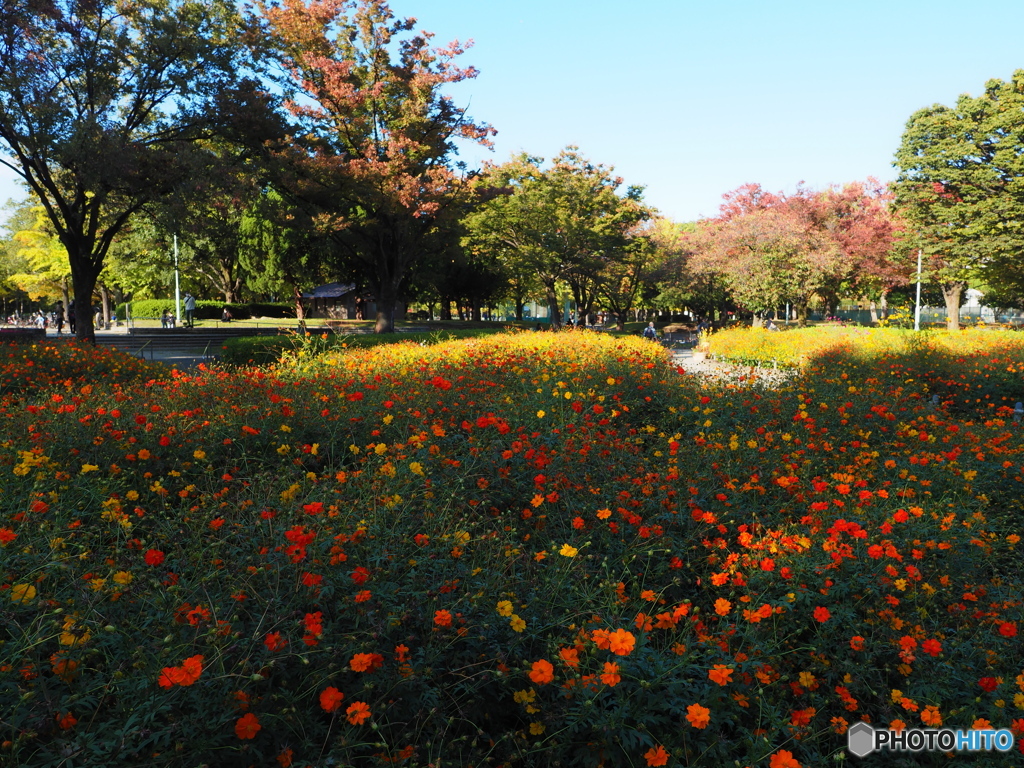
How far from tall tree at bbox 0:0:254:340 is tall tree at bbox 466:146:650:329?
1112 centimetres

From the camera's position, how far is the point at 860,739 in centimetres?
220

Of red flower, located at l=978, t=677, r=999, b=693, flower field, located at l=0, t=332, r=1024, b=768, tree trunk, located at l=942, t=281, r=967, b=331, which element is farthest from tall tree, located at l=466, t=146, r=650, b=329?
red flower, located at l=978, t=677, r=999, b=693

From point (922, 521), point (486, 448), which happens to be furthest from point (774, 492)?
point (486, 448)

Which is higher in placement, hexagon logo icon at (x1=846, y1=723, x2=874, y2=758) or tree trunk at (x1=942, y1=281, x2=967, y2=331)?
tree trunk at (x1=942, y1=281, x2=967, y2=331)

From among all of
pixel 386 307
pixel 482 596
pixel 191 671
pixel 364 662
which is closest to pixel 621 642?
pixel 482 596

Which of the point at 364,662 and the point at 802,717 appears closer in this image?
the point at 364,662

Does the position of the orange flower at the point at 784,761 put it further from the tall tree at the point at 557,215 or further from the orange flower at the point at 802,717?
the tall tree at the point at 557,215

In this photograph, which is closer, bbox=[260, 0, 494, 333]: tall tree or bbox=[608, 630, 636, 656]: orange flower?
bbox=[608, 630, 636, 656]: orange flower

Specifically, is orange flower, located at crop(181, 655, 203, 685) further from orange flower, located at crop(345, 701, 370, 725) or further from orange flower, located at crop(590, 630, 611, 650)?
orange flower, located at crop(590, 630, 611, 650)

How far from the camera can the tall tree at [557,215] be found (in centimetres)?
2692

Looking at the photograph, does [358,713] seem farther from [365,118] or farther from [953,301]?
[953,301]

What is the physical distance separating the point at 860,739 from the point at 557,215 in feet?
86.8

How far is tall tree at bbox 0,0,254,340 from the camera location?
570 inches

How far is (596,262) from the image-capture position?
27.4 metres
